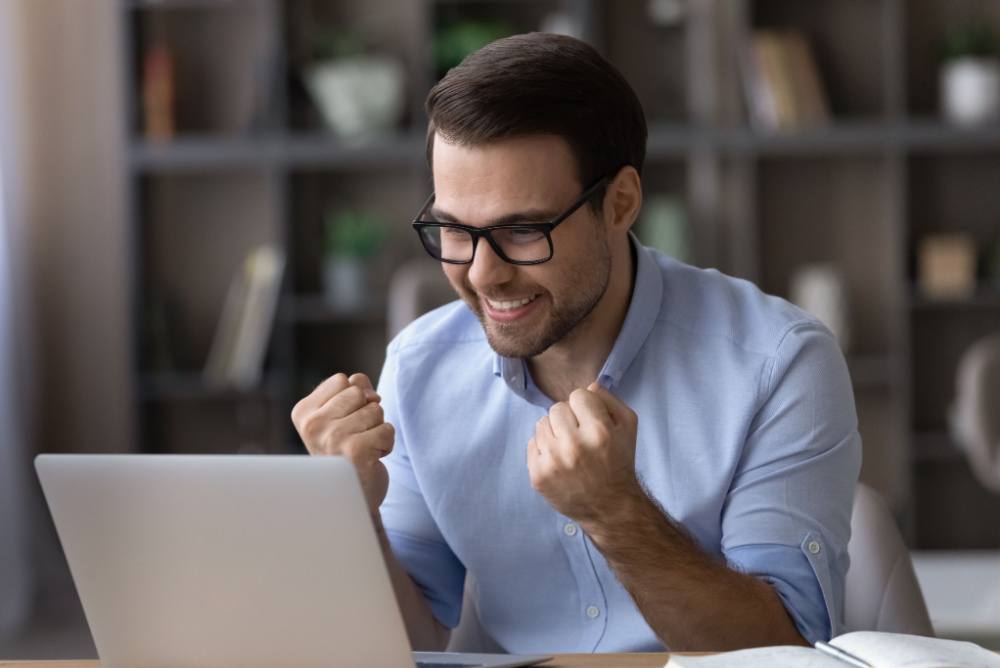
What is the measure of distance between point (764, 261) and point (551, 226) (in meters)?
2.98

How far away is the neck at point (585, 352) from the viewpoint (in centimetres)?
159

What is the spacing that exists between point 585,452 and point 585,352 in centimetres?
37

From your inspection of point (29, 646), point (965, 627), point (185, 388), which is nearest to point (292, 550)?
point (965, 627)

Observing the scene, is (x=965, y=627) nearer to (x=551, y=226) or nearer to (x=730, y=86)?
(x=551, y=226)

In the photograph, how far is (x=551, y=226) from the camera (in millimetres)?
1446

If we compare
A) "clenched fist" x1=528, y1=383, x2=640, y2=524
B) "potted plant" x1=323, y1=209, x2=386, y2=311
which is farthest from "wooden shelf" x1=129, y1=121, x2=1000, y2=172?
"clenched fist" x1=528, y1=383, x2=640, y2=524

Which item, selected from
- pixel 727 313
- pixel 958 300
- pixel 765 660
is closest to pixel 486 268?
pixel 727 313

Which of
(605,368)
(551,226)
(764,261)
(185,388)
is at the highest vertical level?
(551,226)

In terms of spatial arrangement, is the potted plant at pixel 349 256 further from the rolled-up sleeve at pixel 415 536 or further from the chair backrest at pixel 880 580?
the chair backrest at pixel 880 580

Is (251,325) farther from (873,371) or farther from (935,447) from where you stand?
(935,447)

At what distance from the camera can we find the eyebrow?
1.44 m

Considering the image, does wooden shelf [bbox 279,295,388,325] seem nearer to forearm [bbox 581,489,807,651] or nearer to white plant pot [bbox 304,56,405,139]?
white plant pot [bbox 304,56,405,139]

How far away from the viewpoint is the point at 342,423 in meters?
1.31

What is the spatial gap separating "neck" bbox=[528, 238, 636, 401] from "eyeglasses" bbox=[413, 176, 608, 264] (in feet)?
0.47
